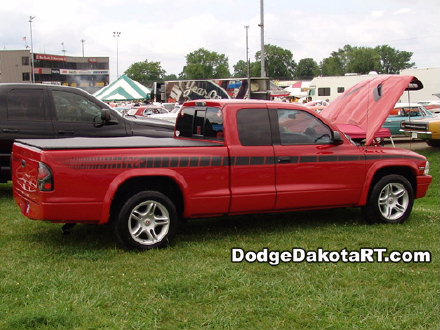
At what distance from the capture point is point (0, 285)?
4.87m

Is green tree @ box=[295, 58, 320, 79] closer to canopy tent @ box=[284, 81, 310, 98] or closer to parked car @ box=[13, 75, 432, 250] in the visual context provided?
canopy tent @ box=[284, 81, 310, 98]

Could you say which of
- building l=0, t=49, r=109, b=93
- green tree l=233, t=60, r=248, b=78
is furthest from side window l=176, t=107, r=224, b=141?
green tree l=233, t=60, r=248, b=78

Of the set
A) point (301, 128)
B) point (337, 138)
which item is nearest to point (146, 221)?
point (301, 128)

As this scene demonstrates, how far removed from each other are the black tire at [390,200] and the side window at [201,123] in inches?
85.1

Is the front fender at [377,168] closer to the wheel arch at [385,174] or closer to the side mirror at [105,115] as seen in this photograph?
the wheel arch at [385,174]

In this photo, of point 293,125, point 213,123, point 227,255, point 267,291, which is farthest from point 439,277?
point 213,123

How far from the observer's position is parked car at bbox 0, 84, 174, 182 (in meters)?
9.14

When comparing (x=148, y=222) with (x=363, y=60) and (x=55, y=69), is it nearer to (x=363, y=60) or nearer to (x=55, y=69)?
(x=55, y=69)

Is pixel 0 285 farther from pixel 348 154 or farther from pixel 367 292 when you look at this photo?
pixel 348 154

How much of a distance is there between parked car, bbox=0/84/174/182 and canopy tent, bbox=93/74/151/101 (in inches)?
882

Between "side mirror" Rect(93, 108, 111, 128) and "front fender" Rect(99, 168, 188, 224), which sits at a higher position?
"side mirror" Rect(93, 108, 111, 128)

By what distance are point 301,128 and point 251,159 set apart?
862mm

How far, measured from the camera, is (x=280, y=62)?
164500mm

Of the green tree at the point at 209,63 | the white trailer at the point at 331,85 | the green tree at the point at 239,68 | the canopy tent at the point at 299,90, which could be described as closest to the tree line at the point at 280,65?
the green tree at the point at 209,63
